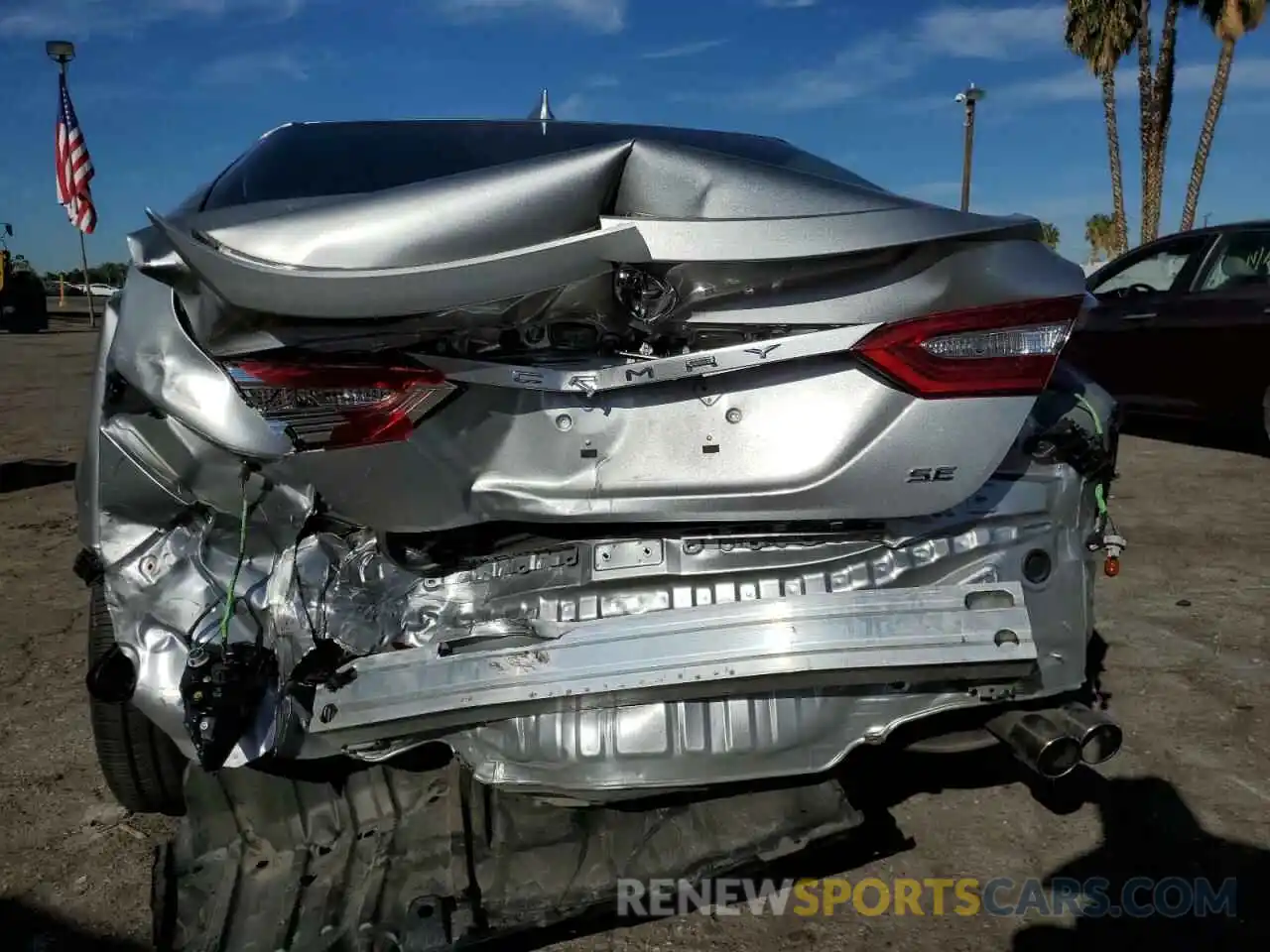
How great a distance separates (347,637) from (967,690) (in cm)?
Result: 125

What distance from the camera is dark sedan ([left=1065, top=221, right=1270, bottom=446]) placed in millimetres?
6383

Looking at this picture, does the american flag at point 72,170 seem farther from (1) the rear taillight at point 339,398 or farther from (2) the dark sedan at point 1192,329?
(1) the rear taillight at point 339,398

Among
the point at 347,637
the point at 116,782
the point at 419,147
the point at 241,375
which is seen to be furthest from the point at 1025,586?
the point at 116,782

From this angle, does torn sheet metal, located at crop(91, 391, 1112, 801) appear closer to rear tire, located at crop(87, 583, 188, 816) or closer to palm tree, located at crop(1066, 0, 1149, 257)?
rear tire, located at crop(87, 583, 188, 816)

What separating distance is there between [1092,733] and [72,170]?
19.3 meters

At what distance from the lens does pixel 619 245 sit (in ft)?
5.46

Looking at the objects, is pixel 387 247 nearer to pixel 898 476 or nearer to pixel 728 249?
pixel 728 249

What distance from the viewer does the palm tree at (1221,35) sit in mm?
18672

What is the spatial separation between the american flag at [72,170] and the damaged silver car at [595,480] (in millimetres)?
17548

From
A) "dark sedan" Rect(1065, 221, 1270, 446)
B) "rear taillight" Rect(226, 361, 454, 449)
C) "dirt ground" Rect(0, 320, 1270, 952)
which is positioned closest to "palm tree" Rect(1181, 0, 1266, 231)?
"dark sedan" Rect(1065, 221, 1270, 446)

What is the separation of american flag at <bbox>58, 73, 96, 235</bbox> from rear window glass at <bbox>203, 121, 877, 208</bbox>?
16.9m

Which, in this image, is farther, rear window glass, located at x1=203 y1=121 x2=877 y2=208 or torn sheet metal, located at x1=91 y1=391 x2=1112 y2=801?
rear window glass, located at x1=203 y1=121 x2=877 y2=208

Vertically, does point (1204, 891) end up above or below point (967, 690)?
below

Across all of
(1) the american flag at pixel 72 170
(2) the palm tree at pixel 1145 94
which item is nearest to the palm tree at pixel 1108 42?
(2) the palm tree at pixel 1145 94
